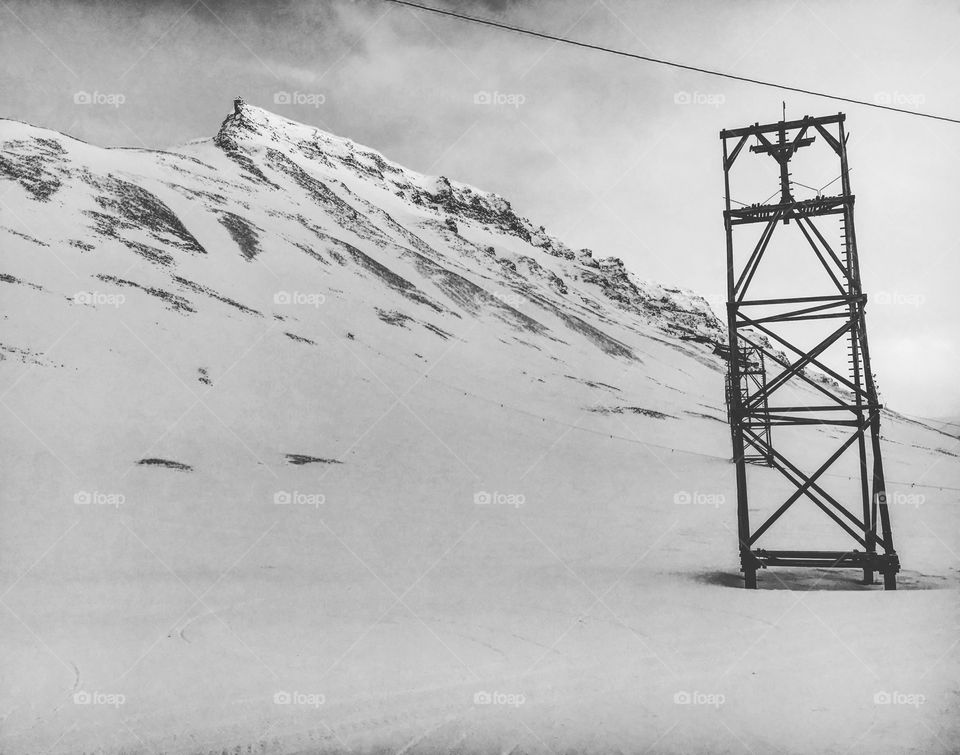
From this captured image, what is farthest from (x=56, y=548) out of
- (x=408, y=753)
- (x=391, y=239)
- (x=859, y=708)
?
(x=391, y=239)

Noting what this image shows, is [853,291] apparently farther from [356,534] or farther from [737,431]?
[356,534]

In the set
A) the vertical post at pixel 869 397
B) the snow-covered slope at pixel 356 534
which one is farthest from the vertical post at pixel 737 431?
the vertical post at pixel 869 397

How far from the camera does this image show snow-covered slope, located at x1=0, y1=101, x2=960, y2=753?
7.42 m

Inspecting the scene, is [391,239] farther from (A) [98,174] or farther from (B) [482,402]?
(B) [482,402]

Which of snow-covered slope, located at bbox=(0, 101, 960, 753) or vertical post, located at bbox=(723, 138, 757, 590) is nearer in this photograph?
snow-covered slope, located at bbox=(0, 101, 960, 753)

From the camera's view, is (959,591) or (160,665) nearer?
(160,665)

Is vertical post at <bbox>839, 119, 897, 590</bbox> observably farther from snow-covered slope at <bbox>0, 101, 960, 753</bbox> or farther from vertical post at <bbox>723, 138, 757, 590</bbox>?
vertical post at <bbox>723, 138, 757, 590</bbox>

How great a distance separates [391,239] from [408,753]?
74.3 m

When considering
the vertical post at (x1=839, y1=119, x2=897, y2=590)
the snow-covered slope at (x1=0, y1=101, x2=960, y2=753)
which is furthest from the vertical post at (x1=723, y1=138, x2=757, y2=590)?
the vertical post at (x1=839, y1=119, x2=897, y2=590)

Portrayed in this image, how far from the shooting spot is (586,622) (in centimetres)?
1027

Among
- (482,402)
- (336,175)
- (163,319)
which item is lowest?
Result: (482,402)

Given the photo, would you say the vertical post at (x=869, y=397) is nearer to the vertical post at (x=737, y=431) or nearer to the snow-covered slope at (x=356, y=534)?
the snow-covered slope at (x=356, y=534)

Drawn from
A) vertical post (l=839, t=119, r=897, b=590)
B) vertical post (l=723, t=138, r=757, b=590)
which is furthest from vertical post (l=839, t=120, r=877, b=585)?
vertical post (l=723, t=138, r=757, b=590)

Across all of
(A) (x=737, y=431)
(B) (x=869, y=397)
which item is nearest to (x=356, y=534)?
(A) (x=737, y=431)
